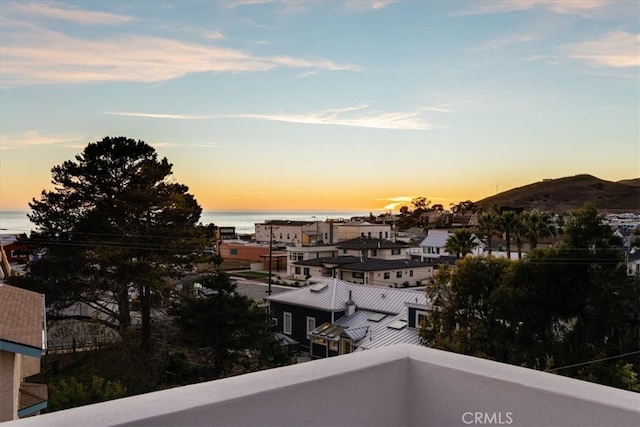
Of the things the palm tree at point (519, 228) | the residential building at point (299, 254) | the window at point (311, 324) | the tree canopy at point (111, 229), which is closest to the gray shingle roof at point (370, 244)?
the residential building at point (299, 254)

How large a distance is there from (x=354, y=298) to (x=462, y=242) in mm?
5029

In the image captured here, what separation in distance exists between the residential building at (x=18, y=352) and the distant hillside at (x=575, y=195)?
30.4 feet

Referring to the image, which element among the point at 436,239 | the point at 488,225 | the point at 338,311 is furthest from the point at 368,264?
the point at 338,311

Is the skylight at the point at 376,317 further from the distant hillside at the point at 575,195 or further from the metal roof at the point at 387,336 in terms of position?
the distant hillside at the point at 575,195

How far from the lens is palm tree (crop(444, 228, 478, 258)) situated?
14875 millimetres

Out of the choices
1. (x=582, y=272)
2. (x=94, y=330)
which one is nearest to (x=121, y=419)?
(x=582, y=272)

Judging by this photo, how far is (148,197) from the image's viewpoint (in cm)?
1112

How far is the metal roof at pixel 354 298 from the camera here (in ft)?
35.0

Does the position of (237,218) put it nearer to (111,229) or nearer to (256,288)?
(256,288)

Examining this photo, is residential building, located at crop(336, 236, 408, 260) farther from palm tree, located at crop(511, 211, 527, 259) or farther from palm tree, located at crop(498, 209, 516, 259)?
palm tree, located at crop(511, 211, 527, 259)

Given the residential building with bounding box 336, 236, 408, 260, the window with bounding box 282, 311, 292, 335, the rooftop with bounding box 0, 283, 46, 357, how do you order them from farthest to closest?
1. the residential building with bounding box 336, 236, 408, 260
2. the window with bounding box 282, 311, 292, 335
3. the rooftop with bounding box 0, 283, 46, 357

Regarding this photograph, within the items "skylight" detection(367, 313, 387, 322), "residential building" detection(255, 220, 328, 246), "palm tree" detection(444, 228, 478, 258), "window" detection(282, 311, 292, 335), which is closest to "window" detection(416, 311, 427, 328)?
"skylight" detection(367, 313, 387, 322)

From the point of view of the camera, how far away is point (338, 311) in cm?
1096
